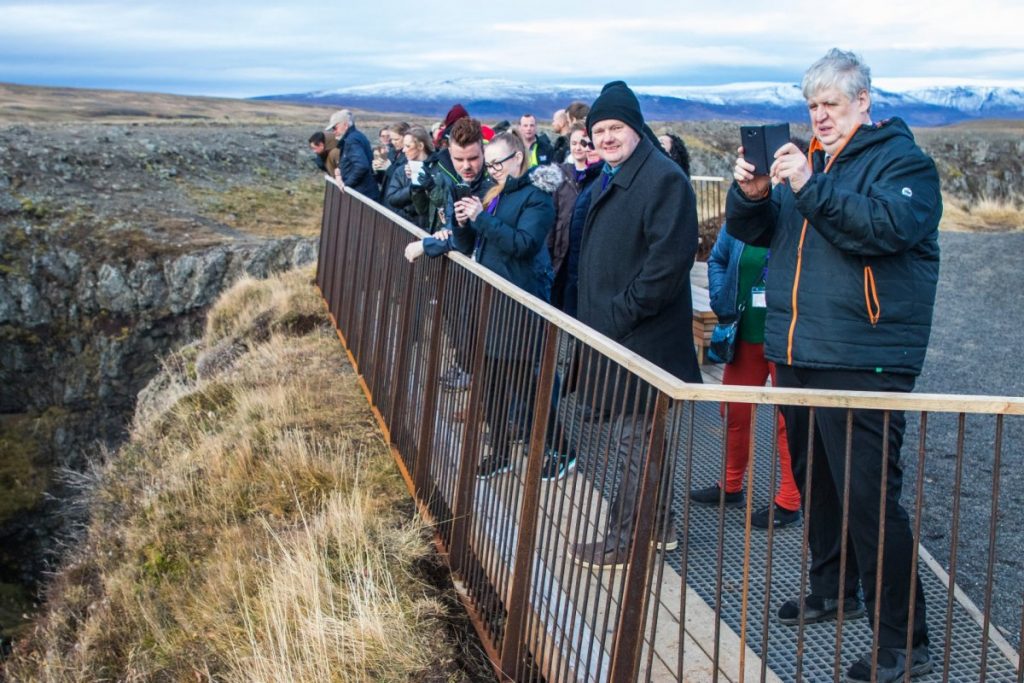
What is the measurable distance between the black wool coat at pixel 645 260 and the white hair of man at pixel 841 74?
724mm

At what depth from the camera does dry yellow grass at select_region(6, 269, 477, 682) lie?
14.5ft

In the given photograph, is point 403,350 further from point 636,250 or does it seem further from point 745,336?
point 636,250

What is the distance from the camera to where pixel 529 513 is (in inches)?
142

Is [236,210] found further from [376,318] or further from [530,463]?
[530,463]

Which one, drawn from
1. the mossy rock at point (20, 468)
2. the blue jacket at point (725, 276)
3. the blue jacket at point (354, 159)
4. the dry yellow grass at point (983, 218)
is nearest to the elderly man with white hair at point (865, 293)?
the blue jacket at point (725, 276)

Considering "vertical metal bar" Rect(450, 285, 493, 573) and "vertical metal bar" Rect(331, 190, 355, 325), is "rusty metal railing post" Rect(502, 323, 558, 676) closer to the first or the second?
"vertical metal bar" Rect(450, 285, 493, 573)

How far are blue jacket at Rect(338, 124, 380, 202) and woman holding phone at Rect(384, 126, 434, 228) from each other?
112 cm

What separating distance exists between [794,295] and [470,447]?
5.94ft

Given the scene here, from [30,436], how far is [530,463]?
2296cm

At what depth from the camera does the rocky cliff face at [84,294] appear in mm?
21594

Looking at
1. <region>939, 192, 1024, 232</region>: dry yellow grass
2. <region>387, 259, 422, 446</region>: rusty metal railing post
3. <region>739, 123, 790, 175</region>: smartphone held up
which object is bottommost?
<region>387, 259, 422, 446</region>: rusty metal railing post

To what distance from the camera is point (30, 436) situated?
76.3ft

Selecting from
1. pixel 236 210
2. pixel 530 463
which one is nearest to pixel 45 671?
pixel 530 463

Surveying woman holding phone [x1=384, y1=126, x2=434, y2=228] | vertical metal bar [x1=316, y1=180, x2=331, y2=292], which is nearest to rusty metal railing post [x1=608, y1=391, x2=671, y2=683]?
woman holding phone [x1=384, y1=126, x2=434, y2=228]
